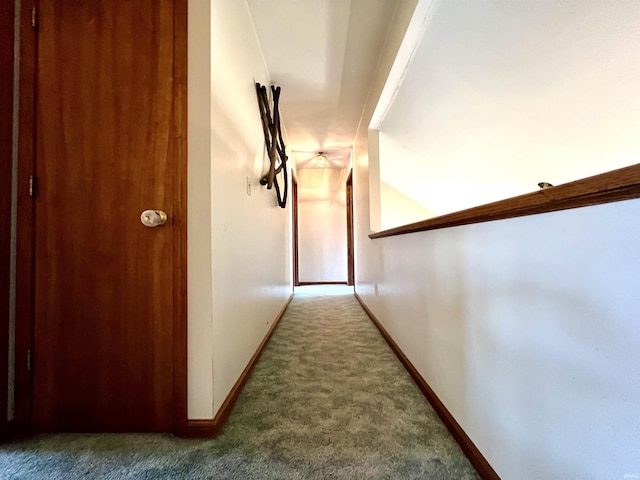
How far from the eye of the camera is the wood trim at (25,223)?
43.7 inches

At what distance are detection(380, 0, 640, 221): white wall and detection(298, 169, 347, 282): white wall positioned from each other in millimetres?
3373

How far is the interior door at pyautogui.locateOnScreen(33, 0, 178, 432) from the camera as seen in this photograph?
1110 mm

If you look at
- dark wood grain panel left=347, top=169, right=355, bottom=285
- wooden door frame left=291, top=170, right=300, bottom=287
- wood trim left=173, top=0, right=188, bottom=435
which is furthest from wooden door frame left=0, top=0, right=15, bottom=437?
dark wood grain panel left=347, top=169, right=355, bottom=285

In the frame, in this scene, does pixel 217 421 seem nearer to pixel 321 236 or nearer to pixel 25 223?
pixel 25 223

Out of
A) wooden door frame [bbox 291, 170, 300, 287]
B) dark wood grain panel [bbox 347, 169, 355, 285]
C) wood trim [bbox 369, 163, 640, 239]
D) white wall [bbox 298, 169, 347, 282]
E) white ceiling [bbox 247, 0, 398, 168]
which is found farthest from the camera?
white wall [bbox 298, 169, 347, 282]

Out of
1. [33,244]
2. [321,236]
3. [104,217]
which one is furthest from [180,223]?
[321,236]

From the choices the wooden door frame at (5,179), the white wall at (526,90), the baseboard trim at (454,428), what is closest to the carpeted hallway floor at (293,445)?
the baseboard trim at (454,428)

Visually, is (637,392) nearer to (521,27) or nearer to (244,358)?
(244,358)

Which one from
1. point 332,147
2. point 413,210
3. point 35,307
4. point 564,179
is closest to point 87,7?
point 35,307

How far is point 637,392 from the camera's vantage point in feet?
1.47

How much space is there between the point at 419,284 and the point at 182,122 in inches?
52.9

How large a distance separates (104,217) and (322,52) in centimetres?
200

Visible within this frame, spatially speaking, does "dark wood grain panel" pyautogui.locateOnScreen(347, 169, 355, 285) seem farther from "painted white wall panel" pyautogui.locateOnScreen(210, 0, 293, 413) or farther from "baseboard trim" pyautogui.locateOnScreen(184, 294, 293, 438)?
"baseboard trim" pyautogui.locateOnScreen(184, 294, 293, 438)

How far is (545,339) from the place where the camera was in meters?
0.63
